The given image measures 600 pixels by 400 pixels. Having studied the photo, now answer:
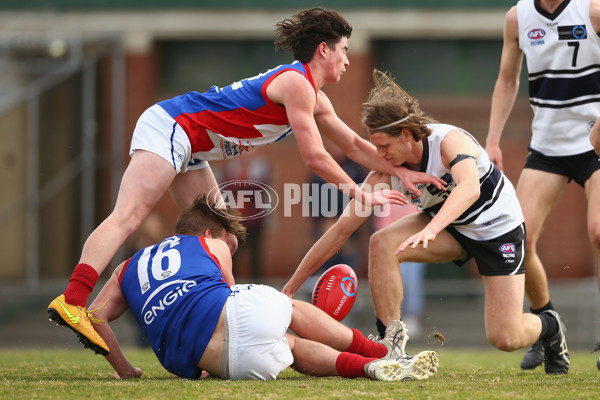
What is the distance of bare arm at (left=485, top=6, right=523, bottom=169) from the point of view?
5707 millimetres

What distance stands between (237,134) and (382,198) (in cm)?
107

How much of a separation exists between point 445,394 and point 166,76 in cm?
1139

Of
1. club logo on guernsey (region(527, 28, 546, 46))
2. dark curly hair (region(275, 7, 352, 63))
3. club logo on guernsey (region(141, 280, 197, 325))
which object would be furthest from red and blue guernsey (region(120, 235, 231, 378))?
club logo on guernsey (region(527, 28, 546, 46))

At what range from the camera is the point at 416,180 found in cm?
489

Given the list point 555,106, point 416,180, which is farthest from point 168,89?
point 416,180

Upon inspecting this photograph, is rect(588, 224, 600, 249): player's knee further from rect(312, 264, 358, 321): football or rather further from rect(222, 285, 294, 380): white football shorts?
rect(222, 285, 294, 380): white football shorts

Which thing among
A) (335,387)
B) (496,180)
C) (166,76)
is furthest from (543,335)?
(166,76)

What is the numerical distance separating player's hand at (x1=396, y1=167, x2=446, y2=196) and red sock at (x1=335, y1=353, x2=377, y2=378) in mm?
992

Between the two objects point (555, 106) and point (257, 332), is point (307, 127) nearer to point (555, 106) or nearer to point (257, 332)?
point (257, 332)

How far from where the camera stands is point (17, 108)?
1306cm

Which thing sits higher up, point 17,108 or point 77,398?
point 17,108

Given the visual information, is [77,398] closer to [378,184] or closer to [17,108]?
[378,184]

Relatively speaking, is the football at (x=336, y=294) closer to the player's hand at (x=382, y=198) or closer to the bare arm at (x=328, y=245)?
the bare arm at (x=328, y=245)

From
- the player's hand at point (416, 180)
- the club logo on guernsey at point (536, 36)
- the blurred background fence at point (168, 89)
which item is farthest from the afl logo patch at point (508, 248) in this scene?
the blurred background fence at point (168, 89)
